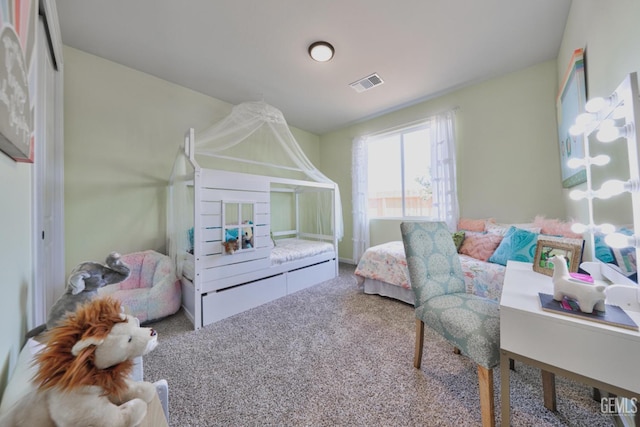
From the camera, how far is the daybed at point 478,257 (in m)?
2.07

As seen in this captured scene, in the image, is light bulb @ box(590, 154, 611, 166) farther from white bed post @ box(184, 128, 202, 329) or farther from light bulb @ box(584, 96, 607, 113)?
white bed post @ box(184, 128, 202, 329)

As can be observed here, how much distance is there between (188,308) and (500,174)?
3.96 m

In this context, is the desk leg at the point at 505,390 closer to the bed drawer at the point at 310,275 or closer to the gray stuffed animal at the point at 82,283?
the gray stuffed animal at the point at 82,283

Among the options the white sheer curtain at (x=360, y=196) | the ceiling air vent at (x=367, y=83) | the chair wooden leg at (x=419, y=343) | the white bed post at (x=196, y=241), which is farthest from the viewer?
the white sheer curtain at (x=360, y=196)

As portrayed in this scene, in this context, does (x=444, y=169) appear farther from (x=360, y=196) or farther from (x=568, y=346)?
(x=568, y=346)

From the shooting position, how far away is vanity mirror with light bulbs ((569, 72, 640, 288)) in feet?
2.67

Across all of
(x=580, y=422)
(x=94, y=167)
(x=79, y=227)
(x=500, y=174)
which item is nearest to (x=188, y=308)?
(x=79, y=227)

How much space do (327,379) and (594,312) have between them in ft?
4.39

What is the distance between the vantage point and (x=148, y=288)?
226cm

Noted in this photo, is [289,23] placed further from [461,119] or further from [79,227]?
[79,227]

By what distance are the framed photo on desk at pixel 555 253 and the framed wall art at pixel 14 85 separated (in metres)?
2.43

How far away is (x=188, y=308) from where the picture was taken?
222cm

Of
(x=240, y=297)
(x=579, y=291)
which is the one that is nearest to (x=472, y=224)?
(x=579, y=291)

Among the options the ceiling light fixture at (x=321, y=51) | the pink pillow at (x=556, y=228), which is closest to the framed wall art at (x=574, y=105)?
the pink pillow at (x=556, y=228)
